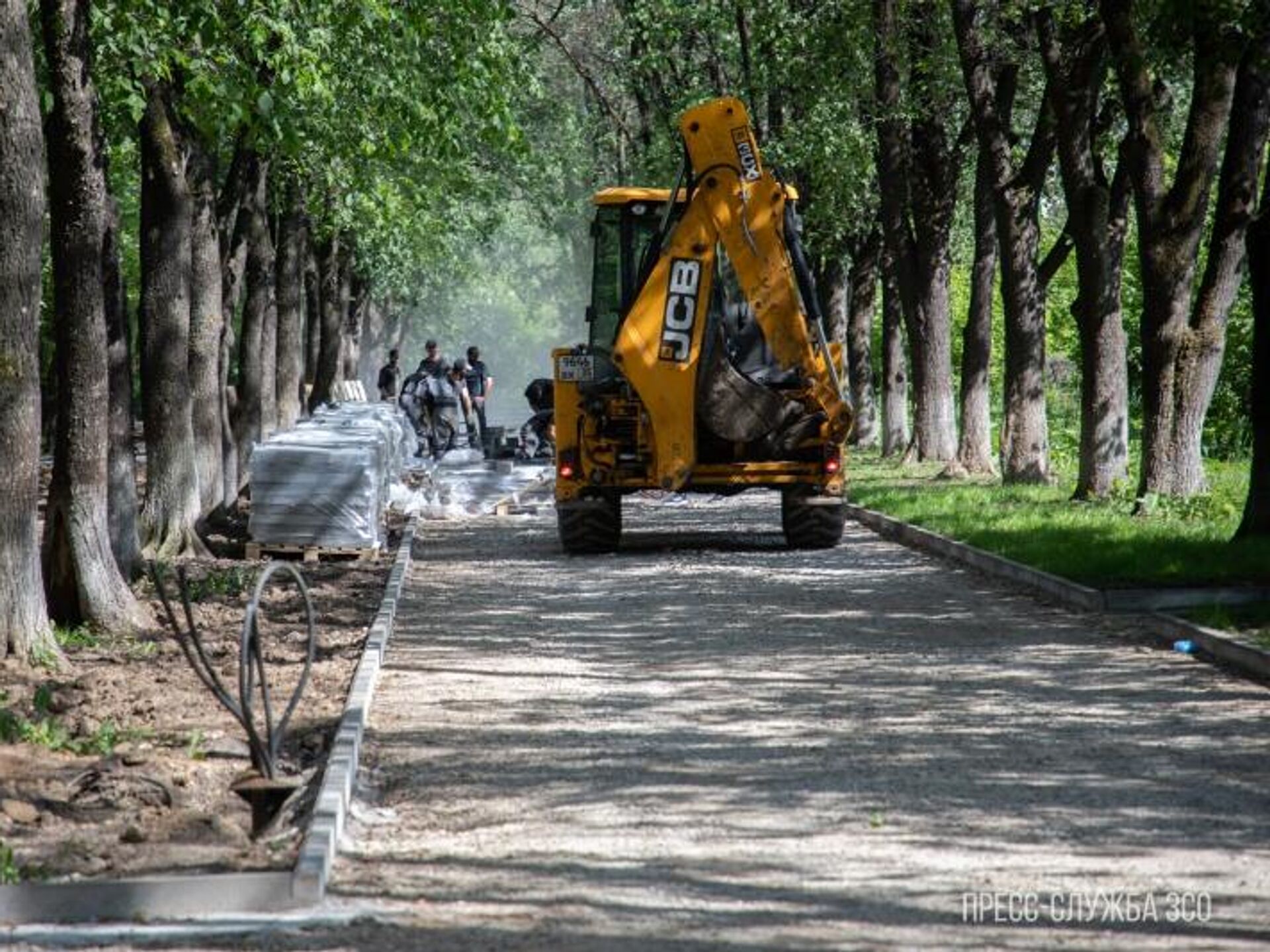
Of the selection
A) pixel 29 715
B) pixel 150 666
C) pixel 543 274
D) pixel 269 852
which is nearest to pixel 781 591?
pixel 150 666

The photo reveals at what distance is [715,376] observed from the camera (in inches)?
820

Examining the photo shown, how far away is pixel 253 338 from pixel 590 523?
34.6 feet

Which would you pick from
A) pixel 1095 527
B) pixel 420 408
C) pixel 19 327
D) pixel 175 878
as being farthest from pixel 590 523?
pixel 420 408

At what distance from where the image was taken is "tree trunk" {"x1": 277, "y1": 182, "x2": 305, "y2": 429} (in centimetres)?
3588

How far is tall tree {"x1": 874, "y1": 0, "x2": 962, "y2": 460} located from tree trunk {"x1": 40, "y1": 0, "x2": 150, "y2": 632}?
17213mm

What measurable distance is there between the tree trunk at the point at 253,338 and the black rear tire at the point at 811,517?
406 inches

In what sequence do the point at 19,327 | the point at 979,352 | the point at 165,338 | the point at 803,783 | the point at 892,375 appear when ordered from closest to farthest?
the point at 803,783 → the point at 19,327 → the point at 165,338 → the point at 979,352 → the point at 892,375

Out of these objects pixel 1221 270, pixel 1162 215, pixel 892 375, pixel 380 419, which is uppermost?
pixel 1162 215

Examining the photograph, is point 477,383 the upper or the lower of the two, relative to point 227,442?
upper

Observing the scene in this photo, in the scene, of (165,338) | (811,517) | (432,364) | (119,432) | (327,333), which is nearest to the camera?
(119,432)

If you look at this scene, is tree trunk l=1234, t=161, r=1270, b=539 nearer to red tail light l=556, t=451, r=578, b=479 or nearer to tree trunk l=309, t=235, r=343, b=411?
red tail light l=556, t=451, r=578, b=479

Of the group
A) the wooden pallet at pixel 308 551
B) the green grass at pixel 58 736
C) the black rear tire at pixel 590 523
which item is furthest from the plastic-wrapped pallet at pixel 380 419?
the green grass at pixel 58 736

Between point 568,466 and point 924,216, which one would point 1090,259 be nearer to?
point 568,466

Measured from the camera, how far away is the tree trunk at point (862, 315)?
1586 inches
